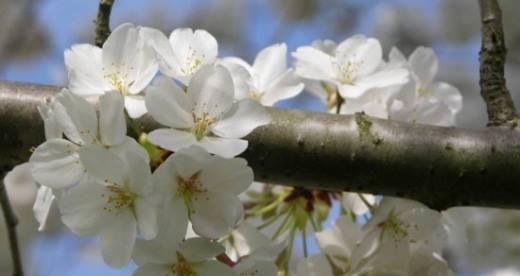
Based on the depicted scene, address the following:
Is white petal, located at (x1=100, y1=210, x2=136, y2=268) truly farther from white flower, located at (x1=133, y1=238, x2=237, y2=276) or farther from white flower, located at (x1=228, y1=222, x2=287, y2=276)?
white flower, located at (x1=228, y1=222, x2=287, y2=276)

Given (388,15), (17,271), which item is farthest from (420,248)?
(388,15)

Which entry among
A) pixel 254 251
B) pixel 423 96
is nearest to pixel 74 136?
pixel 254 251

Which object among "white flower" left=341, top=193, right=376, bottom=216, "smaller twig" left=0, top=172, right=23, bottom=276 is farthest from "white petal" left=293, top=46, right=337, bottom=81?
"smaller twig" left=0, top=172, right=23, bottom=276

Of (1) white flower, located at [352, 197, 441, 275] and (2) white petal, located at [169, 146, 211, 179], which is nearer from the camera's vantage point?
(2) white petal, located at [169, 146, 211, 179]

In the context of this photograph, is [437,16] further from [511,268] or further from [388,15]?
[511,268]

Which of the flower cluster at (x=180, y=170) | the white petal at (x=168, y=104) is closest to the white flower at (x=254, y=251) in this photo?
the flower cluster at (x=180, y=170)

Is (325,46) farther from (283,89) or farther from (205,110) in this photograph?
(205,110)
